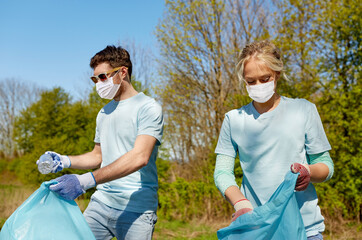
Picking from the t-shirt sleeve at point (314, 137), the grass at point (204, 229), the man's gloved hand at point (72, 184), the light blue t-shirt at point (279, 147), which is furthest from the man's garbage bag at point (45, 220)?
the grass at point (204, 229)

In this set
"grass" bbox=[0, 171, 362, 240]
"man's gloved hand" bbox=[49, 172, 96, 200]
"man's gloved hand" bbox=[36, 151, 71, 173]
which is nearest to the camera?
"man's gloved hand" bbox=[49, 172, 96, 200]

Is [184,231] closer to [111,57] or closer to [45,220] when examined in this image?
[111,57]

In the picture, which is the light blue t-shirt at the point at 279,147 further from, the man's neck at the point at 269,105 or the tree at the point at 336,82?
the tree at the point at 336,82

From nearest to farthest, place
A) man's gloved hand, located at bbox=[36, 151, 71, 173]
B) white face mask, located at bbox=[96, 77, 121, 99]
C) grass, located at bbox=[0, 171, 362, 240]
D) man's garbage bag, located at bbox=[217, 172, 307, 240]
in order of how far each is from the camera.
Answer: man's garbage bag, located at bbox=[217, 172, 307, 240] → man's gloved hand, located at bbox=[36, 151, 71, 173] → white face mask, located at bbox=[96, 77, 121, 99] → grass, located at bbox=[0, 171, 362, 240]

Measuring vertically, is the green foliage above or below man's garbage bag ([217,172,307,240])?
above

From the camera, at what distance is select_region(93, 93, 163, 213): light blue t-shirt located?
236 cm

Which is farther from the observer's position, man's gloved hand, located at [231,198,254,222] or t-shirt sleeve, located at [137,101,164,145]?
t-shirt sleeve, located at [137,101,164,145]

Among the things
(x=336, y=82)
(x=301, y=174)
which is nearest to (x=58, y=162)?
(x=301, y=174)

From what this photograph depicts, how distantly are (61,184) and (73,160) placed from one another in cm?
66

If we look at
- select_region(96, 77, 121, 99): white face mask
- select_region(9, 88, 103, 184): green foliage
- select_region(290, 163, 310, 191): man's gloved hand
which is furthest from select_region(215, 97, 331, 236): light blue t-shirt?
select_region(9, 88, 103, 184): green foliage

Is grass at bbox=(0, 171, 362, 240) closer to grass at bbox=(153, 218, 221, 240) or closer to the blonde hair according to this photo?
grass at bbox=(153, 218, 221, 240)

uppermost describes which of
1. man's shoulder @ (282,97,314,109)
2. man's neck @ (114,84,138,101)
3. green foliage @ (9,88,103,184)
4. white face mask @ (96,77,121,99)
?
green foliage @ (9,88,103,184)

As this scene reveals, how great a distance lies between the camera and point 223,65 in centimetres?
1459

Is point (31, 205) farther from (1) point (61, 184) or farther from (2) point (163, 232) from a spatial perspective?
(2) point (163, 232)
